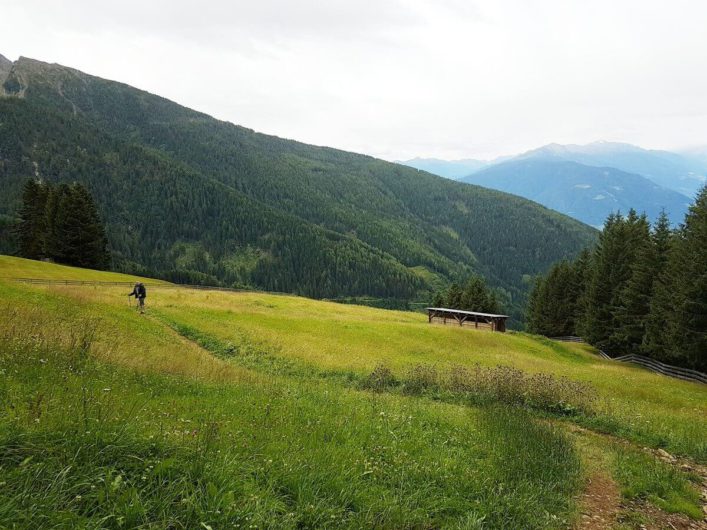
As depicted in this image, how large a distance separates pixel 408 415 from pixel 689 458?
837 cm

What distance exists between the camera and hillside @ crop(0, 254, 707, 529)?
15.3 ft

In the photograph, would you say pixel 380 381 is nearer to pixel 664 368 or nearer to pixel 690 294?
pixel 690 294

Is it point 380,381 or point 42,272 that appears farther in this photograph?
point 42,272

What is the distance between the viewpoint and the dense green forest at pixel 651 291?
107 feet

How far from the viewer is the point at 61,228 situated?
6397cm

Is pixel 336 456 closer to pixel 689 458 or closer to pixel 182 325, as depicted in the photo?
pixel 689 458

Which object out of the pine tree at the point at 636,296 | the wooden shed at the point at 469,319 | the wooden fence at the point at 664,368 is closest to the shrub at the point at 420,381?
the wooden fence at the point at 664,368

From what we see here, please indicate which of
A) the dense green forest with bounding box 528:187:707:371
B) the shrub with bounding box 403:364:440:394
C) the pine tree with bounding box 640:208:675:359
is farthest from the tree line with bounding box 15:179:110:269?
the pine tree with bounding box 640:208:675:359

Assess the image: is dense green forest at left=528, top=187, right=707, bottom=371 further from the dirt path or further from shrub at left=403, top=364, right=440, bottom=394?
the dirt path

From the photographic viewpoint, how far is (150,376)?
10625 mm

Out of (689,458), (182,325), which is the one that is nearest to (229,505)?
(689,458)

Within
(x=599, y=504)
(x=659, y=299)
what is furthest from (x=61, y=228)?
(x=659, y=299)

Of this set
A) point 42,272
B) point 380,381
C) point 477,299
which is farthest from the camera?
point 477,299

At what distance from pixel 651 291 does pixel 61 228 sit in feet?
260
